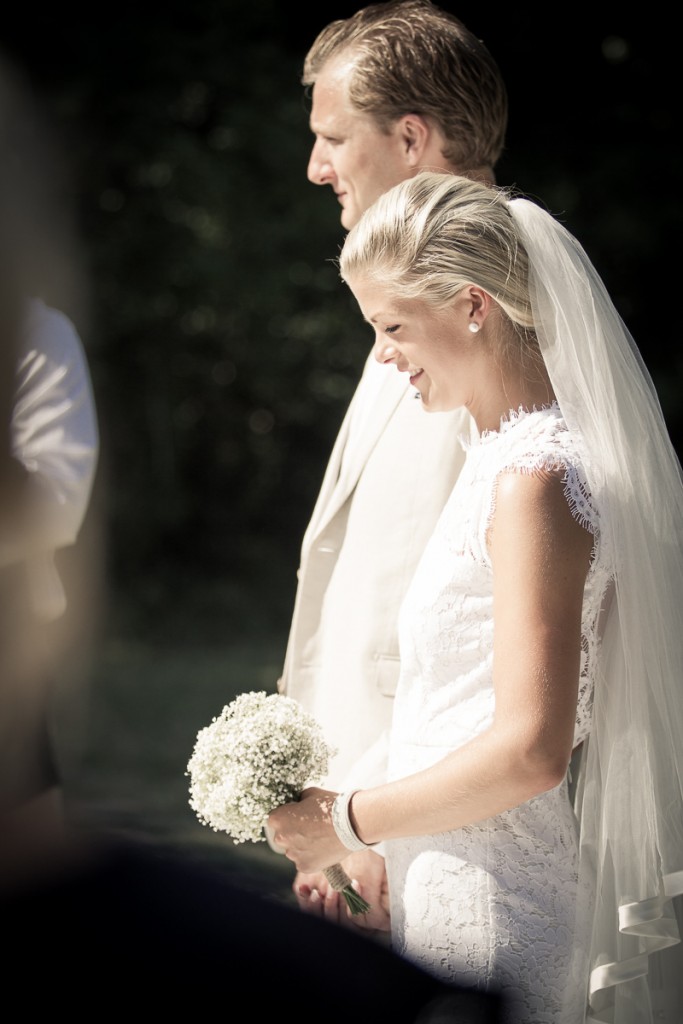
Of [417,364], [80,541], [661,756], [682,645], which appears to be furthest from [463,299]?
[80,541]

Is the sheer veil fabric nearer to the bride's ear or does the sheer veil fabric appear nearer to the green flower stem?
the bride's ear

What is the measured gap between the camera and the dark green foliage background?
9555mm

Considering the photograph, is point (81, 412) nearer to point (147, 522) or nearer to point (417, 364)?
point (417, 364)

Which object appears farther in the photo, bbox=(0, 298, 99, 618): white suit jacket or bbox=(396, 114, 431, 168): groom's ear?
bbox=(0, 298, 99, 618): white suit jacket

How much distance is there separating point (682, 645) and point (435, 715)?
45 centimetres

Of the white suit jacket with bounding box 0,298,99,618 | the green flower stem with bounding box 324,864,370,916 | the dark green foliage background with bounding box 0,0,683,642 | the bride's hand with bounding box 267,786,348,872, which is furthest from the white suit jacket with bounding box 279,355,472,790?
the dark green foliage background with bounding box 0,0,683,642

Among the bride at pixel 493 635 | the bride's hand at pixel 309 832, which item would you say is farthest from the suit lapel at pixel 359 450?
the bride's hand at pixel 309 832

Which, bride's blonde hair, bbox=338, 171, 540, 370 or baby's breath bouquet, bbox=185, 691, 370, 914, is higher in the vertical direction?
bride's blonde hair, bbox=338, 171, 540, 370

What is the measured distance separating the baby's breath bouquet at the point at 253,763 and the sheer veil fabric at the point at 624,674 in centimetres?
51

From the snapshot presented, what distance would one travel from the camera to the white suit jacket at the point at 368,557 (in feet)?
8.30

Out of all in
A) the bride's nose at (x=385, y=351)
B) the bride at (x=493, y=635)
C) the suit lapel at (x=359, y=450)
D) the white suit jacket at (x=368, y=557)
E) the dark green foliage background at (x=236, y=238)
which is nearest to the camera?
the bride at (x=493, y=635)

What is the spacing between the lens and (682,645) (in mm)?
2057

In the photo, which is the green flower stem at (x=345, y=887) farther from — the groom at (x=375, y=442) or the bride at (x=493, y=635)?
the groom at (x=375, y=442)

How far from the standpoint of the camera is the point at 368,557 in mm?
2596
